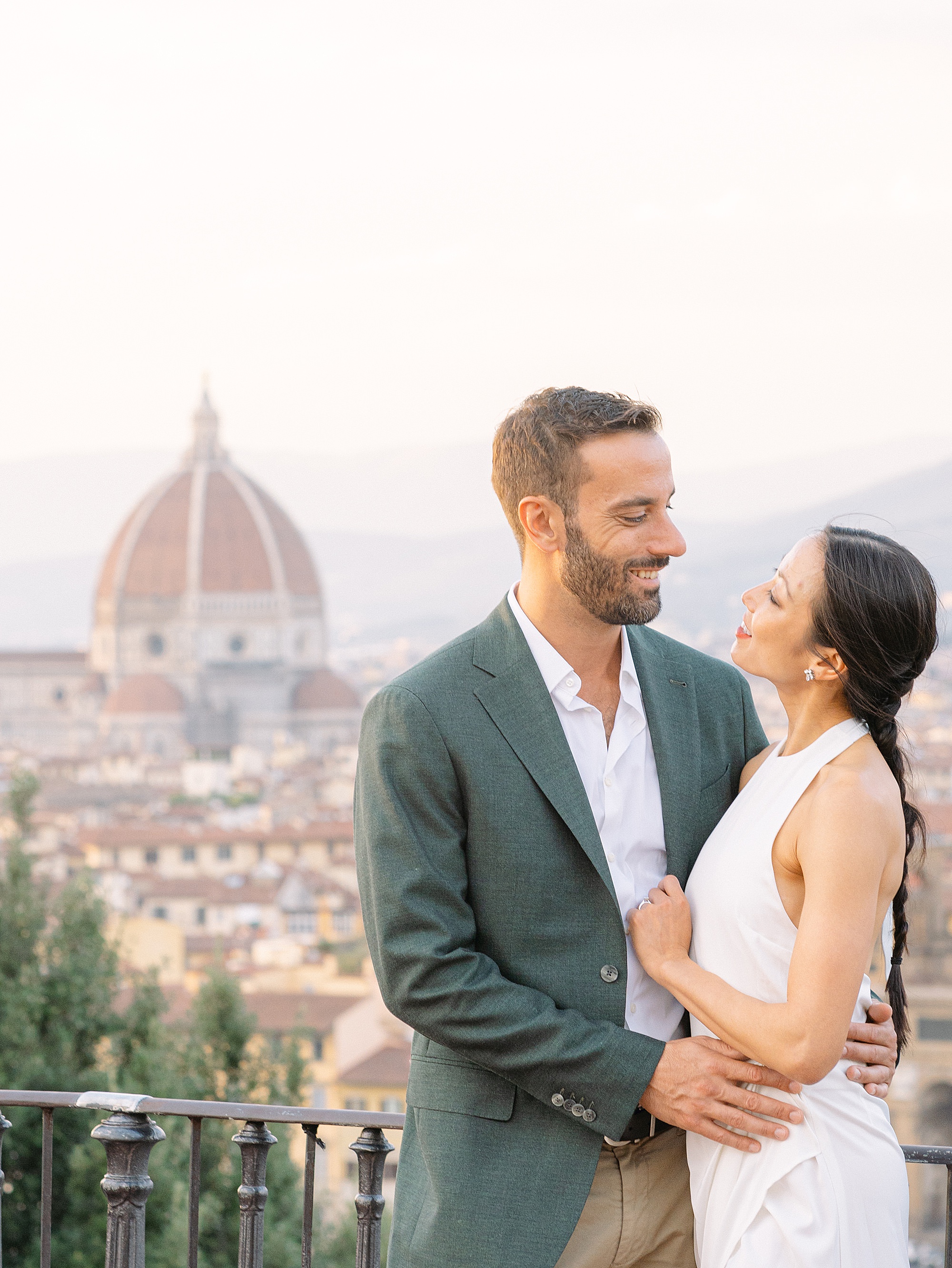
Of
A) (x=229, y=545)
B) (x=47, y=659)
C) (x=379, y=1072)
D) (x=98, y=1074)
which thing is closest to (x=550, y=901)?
(x=98, y=1074)

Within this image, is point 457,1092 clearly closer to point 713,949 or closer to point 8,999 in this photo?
point 713,949

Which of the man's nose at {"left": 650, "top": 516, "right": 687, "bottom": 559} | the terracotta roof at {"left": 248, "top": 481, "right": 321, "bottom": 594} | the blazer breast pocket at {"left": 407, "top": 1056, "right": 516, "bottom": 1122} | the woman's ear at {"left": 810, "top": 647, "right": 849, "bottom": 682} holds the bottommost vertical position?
the blazer breast pocket at {"left": 407, "top": 1056, "right": 516, "bottom": 1122}

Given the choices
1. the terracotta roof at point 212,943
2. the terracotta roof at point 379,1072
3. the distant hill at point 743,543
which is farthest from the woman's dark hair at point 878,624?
the distant hill at point 743,543

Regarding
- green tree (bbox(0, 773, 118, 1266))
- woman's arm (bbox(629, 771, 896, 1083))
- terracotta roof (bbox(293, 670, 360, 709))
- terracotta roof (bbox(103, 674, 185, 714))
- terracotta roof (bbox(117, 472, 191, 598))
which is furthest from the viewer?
terracotta roof (bbox(117, 472, 191, 598))

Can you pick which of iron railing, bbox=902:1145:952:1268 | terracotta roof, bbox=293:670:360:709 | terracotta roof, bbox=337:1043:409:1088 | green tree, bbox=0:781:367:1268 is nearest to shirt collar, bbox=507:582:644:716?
iron railing, bbox=902:1145:952:1268

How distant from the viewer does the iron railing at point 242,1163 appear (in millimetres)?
1870

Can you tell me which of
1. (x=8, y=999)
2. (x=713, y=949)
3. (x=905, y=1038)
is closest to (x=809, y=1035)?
(x=713, y=949)

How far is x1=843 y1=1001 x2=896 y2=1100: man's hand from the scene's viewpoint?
56.9 inches

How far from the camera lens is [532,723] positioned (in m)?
1.52

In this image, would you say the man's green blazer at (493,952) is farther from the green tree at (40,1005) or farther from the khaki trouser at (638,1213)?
the green tree at (40,1005)

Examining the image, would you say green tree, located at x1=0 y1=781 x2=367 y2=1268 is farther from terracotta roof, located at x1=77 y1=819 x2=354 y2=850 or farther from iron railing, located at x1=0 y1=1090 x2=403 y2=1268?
terracotta roof, located at x1=77 y1=819 x2=354 y2=850

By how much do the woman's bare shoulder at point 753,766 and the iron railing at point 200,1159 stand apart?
0.59 m

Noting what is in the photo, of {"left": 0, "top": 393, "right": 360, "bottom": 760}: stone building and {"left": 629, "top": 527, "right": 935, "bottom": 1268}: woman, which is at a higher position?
{"left": 0, "top": 393, "right": 360, "bottom": 760}: stone building

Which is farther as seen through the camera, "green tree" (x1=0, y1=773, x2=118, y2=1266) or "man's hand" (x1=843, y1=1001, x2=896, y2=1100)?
"green tree" (x1=0, y1=773, x2=118, y2=1266)
